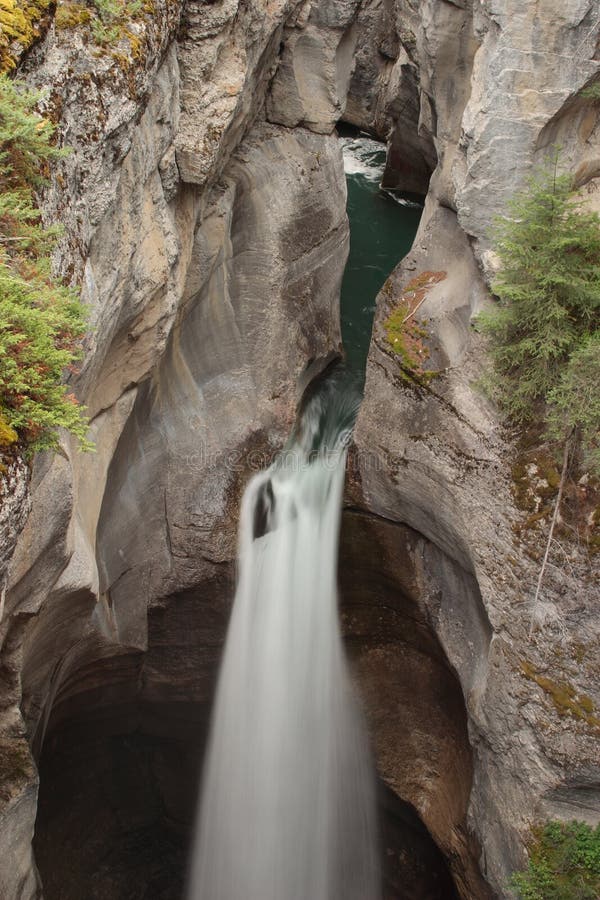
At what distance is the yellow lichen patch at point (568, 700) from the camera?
8414mm

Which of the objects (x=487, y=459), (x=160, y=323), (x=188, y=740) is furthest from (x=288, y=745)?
(x=160, y=323)

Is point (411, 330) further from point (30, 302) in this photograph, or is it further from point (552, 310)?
point (30, 302)

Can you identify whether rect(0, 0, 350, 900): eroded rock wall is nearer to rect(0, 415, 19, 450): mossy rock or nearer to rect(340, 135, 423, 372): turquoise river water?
rect(0, 415, 19, 450): mossy rock

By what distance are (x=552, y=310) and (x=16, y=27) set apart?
19.5 ft

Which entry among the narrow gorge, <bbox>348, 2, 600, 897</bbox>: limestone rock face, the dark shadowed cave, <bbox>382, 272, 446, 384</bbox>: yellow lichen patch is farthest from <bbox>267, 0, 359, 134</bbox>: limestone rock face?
the dark shadowed cave

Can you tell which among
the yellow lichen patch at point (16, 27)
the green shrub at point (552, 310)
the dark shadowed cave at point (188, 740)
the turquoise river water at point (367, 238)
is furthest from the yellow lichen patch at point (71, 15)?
the turquoise river water at point (367, 238)

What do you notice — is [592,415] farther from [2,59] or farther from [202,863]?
[202,863]

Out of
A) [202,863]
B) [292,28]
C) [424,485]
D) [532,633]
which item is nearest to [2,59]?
[424,485]

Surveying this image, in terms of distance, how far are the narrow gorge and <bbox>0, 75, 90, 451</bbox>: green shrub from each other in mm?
388

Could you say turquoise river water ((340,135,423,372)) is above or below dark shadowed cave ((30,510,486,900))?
above

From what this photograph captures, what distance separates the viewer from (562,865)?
8.66 meters

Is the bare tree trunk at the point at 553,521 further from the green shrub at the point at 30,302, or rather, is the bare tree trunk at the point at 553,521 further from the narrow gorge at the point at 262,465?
the green shrub at the point at 30,302

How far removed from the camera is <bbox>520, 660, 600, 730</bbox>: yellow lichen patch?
8.41 m

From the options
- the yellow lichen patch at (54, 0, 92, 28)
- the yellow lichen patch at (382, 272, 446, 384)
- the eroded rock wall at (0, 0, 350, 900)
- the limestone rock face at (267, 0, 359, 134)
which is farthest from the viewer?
the limestone rock face at (267, 0, 359, 134)
